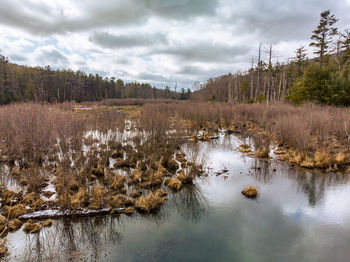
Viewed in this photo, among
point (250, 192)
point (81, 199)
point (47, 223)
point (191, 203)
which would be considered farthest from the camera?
point (250, 192)

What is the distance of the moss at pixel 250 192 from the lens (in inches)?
254

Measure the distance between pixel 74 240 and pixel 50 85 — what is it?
53408 millimetres

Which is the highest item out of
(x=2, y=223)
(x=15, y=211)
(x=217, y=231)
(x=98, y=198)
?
(x=98, y=198)

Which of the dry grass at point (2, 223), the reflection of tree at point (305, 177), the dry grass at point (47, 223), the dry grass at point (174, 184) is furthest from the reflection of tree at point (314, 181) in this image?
the dry grass at point (2, 223)

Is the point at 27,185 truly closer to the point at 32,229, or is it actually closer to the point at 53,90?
the point at 32,229

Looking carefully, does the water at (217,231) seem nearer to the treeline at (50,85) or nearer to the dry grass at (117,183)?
the dry grass at (117,183)

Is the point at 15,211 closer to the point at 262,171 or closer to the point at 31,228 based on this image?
the point at 31,228

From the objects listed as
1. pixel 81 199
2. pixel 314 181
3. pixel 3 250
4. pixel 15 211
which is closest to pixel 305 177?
pixel 314 181

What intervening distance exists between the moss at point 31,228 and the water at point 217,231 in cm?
12

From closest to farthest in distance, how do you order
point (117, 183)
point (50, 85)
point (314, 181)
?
point (117, 183)
point (314, 181)
point (50, 85)

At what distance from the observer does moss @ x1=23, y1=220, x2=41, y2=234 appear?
15.0ft

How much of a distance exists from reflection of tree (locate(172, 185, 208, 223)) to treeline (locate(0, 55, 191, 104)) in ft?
77.5

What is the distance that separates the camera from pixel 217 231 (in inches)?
193

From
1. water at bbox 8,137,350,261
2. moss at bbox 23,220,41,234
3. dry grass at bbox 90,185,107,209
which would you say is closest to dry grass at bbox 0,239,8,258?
water at bbox 8,137,350,261
